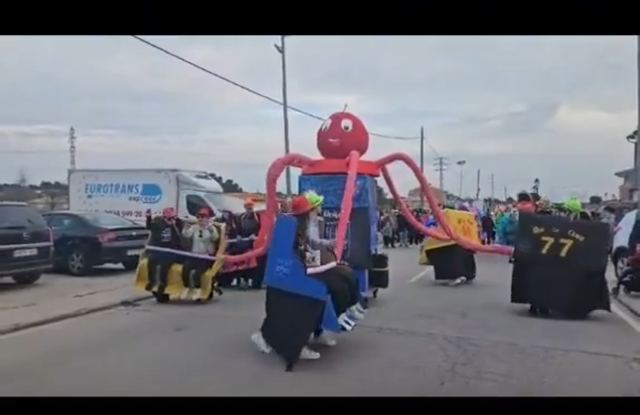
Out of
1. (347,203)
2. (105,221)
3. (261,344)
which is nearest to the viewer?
(261,344)

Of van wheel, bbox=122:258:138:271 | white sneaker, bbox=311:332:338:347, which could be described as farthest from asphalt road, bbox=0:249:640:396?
van wheel, bbox=122:258:138:271

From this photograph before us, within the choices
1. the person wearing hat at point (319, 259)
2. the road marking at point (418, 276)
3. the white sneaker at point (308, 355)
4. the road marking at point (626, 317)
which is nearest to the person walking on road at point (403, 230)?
the road marking at point (418, 276)

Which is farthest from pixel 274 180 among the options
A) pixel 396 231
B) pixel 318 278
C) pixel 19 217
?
pixel 396 231

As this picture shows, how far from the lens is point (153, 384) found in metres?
6.11

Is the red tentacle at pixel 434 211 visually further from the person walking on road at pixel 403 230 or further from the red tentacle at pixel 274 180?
the person walking on road at pixel 403 230

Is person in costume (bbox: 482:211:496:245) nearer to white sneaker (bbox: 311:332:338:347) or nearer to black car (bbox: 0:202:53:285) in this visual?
black car (bbox: 0:202:53:285)

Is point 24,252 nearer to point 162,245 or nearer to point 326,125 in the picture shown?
point 162,245

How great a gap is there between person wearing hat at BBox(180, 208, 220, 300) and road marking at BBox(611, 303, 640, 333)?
6511 mm

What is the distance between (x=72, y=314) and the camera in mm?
9961

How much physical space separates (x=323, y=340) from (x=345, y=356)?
57 centimetres

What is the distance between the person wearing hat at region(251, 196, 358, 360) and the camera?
7164 mm

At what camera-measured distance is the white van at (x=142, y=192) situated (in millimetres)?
21984
